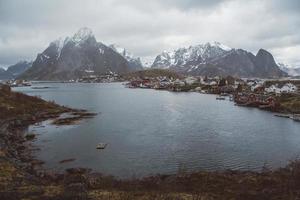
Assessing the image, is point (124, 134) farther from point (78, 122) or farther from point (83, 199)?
point (83, 199)

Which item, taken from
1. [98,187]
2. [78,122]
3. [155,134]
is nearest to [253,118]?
[155,134]

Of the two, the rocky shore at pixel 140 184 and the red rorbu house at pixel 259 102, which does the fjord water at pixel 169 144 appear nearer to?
the rocky shore at pixel 140 184

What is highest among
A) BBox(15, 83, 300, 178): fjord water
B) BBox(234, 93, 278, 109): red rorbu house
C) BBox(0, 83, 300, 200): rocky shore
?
→ BBox(234, 93, 278, 109): red rorbu house

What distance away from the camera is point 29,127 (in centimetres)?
8681

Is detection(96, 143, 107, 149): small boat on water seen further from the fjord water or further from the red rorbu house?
the red rorbu house

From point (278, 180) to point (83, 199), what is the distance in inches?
932

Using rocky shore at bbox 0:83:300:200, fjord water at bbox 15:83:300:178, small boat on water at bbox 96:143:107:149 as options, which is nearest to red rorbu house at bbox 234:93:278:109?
fjord water at bbox 15:83:300:178

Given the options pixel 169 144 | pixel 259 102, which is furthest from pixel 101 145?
pixel 259 102

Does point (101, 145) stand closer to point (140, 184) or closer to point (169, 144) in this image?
point (169, 144)

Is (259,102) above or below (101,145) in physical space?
above

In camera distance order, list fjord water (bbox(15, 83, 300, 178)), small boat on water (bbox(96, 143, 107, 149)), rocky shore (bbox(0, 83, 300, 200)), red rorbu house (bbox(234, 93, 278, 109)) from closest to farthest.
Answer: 1. rocky shore (bbox(0, 83, 300, 200))
2. fjord water (bbox(15, 83, 300, 178))
3. small boat on water (bbox(96, 143, 107, 149))
4. red rorbu house (bbox(234, 93, 278, 109))

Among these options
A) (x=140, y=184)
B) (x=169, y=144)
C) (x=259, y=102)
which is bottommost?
(x=169, y=144)

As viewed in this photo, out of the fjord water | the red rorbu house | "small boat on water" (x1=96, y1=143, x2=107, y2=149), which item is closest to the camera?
the fjord water

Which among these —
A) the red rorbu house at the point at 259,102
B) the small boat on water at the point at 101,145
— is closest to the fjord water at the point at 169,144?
the small boat on water at the point at 101,145
